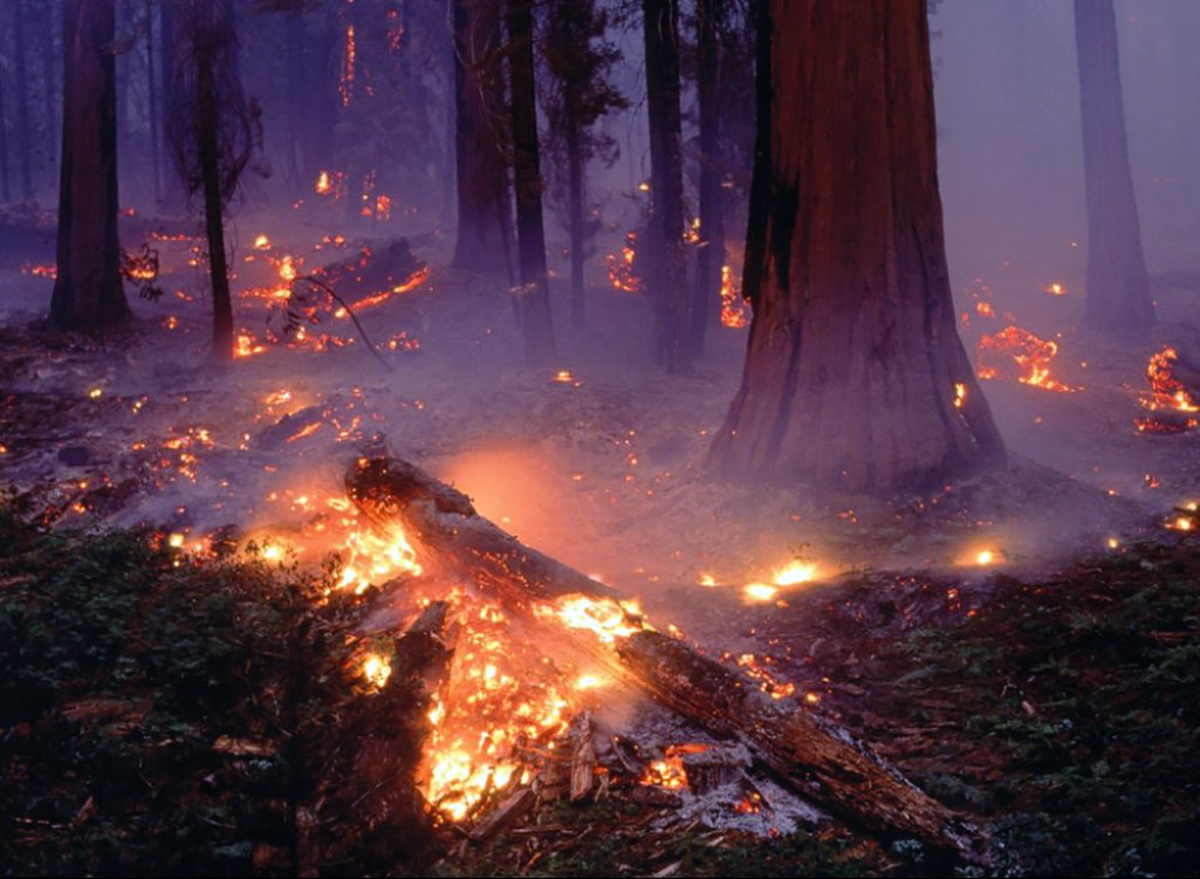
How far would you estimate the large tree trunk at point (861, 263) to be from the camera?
8836 mm

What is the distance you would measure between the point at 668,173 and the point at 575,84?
2.66m

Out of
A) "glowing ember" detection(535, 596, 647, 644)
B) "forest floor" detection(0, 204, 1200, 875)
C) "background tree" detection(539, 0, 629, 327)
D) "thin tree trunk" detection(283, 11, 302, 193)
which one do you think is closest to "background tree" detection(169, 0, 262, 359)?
"forest floor" detection(0, 204, 1200, 875)

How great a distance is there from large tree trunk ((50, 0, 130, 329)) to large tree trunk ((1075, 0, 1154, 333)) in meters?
19.5

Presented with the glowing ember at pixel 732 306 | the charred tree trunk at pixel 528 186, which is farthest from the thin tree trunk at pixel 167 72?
the glowing ember at pixel 732 306

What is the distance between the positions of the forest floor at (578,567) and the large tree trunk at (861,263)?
22.4 inches

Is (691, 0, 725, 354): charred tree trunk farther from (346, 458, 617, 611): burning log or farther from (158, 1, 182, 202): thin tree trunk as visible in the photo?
(158, 1, 182, 202): thin tree trunk

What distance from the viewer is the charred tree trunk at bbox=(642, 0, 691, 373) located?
1471 cm

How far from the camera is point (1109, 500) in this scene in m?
8.52

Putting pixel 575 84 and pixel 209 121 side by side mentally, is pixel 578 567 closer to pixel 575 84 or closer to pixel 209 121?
pixel 209 121

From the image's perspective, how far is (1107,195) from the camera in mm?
19703

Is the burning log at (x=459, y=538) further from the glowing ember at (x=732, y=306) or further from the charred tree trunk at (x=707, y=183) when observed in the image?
the glowing ember at (x=732, y=306)

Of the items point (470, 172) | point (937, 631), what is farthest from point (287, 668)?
point (470, 172)

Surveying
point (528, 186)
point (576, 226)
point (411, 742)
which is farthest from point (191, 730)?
point (576, 226)

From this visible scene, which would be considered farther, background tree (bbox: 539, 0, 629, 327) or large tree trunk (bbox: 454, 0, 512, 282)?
large tree trunk (bbox: 454, 0, 512, 282)
